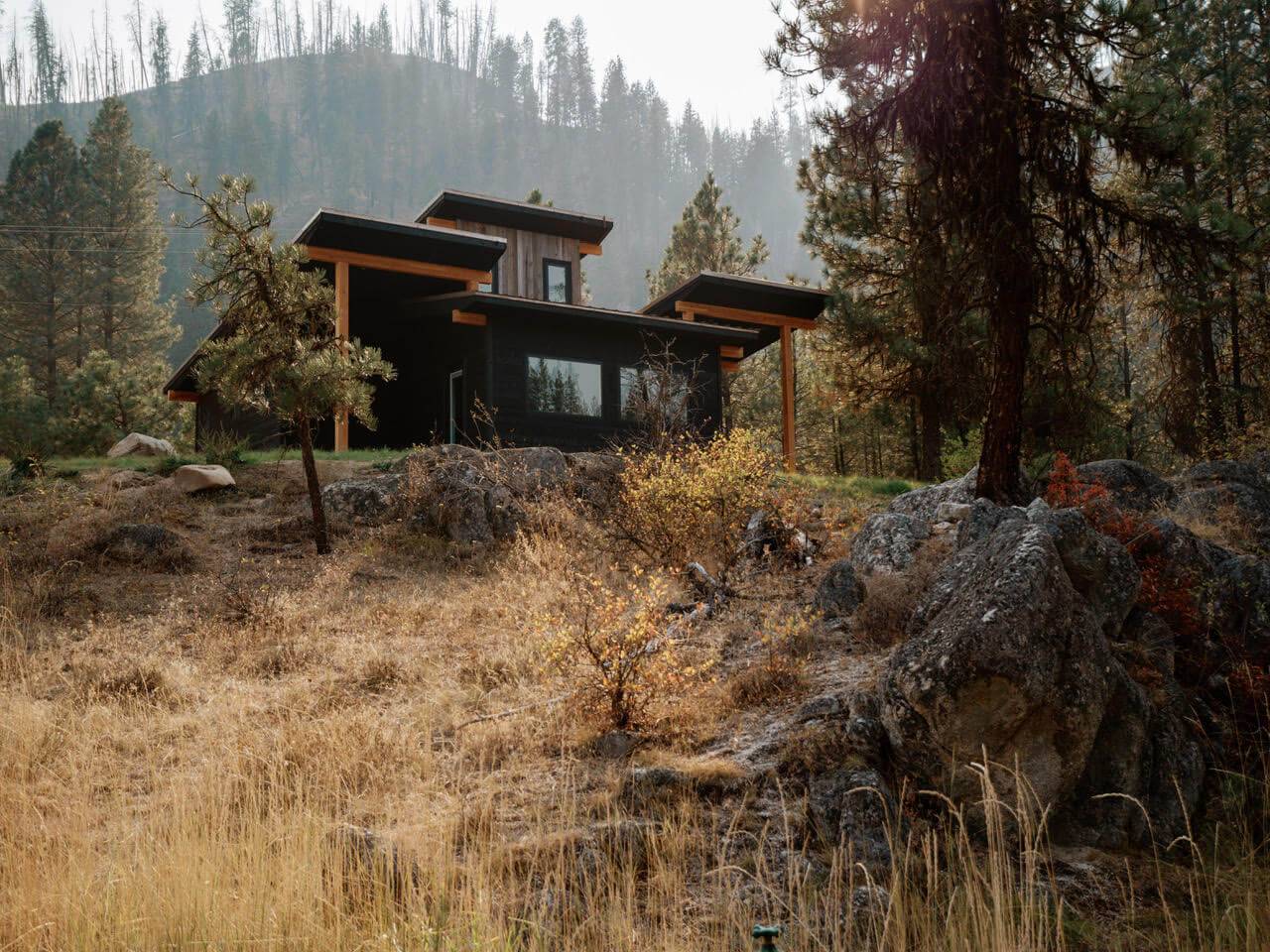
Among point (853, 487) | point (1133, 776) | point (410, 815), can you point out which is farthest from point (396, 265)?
point (1133, 776)

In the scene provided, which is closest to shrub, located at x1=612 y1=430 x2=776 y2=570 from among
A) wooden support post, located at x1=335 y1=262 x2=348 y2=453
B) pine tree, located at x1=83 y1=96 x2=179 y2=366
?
wooden support post, located at x1=335 y1=262 x2=348 y2=453

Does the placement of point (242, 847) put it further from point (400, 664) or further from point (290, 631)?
point (290, 631)

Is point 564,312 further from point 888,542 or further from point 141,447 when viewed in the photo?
point 888,542

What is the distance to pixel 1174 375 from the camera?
18.3 metres

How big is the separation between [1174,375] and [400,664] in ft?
54.5

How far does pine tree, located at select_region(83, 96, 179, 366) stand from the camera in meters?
37.7

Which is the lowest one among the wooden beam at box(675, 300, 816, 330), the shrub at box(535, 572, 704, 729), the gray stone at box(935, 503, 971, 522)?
the shrub at box(535, 572, 704, 729)

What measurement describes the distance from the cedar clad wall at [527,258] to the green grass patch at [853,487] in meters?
9.16

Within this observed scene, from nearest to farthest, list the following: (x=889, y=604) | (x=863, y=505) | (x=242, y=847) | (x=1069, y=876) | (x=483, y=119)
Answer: (x=242, y=847) → (x=1069, y=876) → (x=889, y=604) → (x=863, y=505) → (x=483, y=119)

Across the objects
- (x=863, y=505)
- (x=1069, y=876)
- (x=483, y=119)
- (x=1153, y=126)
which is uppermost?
(x=483, y=119)

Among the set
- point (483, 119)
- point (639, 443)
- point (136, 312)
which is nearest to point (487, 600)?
point (639, 443)

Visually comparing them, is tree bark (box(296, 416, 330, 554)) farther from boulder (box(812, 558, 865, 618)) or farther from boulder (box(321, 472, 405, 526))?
boulder (box(812, 558, 865, 618))

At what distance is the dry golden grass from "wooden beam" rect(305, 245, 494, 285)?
9277mm

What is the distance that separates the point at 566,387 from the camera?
2069cm
